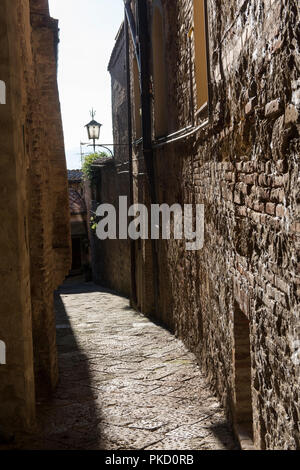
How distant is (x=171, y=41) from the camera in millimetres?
8000

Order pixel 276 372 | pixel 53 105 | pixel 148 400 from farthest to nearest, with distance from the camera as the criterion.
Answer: pixel 53 105, pixel 148 400, pixel 276 372

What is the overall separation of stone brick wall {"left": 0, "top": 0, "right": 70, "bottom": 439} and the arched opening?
6.40 ft

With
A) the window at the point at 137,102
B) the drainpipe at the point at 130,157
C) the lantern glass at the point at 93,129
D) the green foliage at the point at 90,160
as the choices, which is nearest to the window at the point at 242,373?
the drainpipe at the point at 130,157

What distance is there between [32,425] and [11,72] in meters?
2.85

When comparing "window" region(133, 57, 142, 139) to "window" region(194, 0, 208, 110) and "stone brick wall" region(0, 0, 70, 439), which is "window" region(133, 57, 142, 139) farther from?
"window" region(194, 0, 208, 110)

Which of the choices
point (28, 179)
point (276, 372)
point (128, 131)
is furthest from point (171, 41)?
point (276, 372)

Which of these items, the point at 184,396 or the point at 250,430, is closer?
the point at 250,430

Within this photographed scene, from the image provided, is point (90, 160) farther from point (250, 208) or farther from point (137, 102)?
point (250, 208)

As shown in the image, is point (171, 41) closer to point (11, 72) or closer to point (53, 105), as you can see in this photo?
point (53, 105)

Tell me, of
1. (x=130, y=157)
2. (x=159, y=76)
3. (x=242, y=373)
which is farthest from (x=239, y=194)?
(x=130, y=157)

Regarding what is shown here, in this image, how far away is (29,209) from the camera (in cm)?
623

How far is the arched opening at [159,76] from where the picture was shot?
9.18 m

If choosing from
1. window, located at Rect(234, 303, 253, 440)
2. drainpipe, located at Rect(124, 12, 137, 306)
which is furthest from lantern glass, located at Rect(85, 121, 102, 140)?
window, located at Rect(234, 303, 253, 440)

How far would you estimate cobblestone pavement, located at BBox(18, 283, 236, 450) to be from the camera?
4.79m
